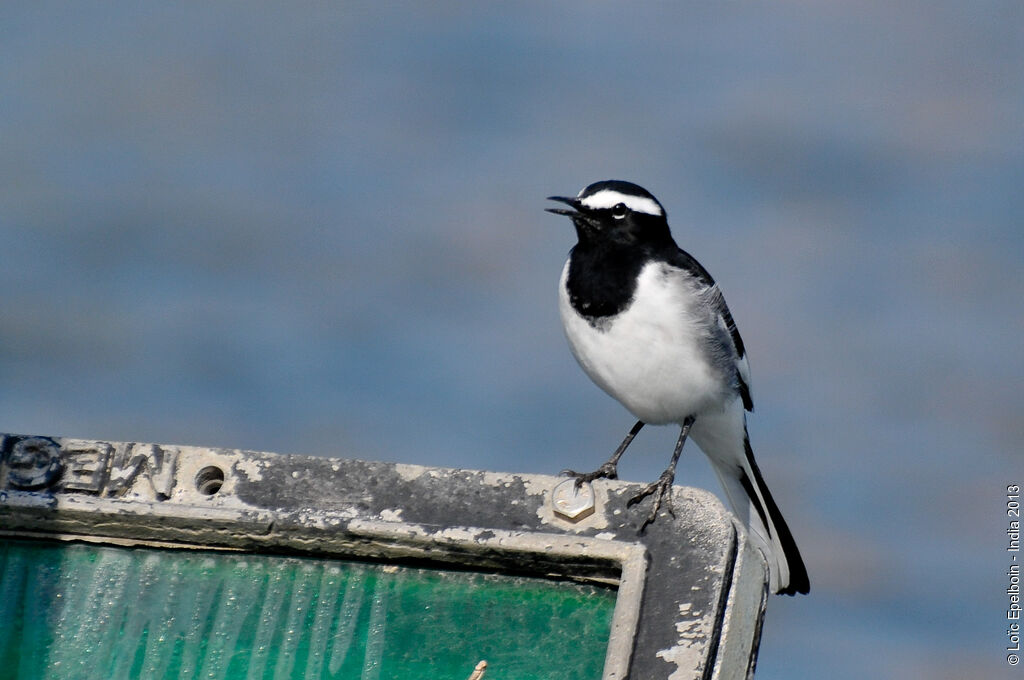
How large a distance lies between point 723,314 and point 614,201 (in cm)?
60

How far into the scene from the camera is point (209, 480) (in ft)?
11.5

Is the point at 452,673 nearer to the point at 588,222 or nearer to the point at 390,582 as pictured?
the point at 390,582

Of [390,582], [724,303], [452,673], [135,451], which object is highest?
[724,303]

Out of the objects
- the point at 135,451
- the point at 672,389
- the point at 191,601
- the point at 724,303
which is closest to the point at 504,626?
the point at 191,601

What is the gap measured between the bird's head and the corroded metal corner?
2.23 m

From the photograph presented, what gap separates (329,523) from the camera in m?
3.37

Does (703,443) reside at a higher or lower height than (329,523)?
higher

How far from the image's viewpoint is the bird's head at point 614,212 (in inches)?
213

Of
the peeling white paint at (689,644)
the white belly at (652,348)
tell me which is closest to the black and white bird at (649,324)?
the white belly at (652,348)

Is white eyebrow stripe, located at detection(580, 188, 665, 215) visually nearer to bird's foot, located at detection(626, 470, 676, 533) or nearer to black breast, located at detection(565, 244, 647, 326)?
black breast, located at detection(565, 244, 647, 326)

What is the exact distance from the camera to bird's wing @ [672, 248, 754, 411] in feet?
17.7

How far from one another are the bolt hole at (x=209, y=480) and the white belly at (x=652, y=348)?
2010mm

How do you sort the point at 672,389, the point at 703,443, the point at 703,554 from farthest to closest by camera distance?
1. the point at 703,443
2. the point at 672,389
3. the point at 703,554

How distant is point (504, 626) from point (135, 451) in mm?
1055
